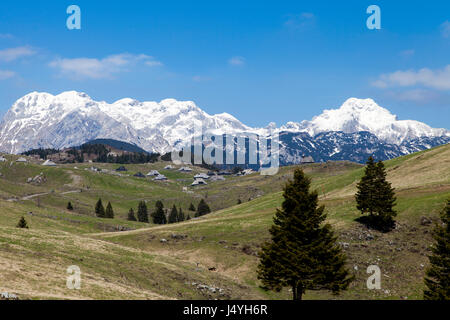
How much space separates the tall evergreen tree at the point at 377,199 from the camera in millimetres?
72438

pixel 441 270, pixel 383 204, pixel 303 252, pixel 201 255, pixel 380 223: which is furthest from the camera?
pixel 201 255

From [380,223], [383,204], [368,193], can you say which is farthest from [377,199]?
[380,223]

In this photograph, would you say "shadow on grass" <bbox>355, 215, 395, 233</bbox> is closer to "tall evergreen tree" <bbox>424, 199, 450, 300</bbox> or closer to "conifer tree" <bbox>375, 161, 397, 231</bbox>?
"conifer tree" <bbox>375, 161, 397, 231</bbox>

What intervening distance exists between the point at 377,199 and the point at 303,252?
40.0 m

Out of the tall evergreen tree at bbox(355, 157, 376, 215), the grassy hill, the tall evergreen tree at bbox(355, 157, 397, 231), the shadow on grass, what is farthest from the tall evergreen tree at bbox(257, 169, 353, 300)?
the tall evergreen tree at bbox(355, 157, 376, 215)

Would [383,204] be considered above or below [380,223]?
above

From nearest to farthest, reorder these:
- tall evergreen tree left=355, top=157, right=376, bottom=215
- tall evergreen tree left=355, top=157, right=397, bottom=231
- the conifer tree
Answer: the conifer tree → tall evergreen tree left=355, top=157, right=397, bottom=231 → tall evergreen tree left=355, top=157, right=376, bottom=215

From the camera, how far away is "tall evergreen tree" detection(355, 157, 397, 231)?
238ft

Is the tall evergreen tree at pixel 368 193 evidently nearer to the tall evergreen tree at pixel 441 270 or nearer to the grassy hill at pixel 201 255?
the grassy hill at pixel 201 255

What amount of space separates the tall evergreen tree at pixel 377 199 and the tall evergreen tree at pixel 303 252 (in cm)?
3598

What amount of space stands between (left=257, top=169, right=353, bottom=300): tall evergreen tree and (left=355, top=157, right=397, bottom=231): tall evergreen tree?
36.0 meters

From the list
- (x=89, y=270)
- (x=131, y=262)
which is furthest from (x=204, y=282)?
(x=89, y=270)

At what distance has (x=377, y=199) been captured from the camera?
7362cm

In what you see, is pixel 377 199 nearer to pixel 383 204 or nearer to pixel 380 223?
pixel 383 204
